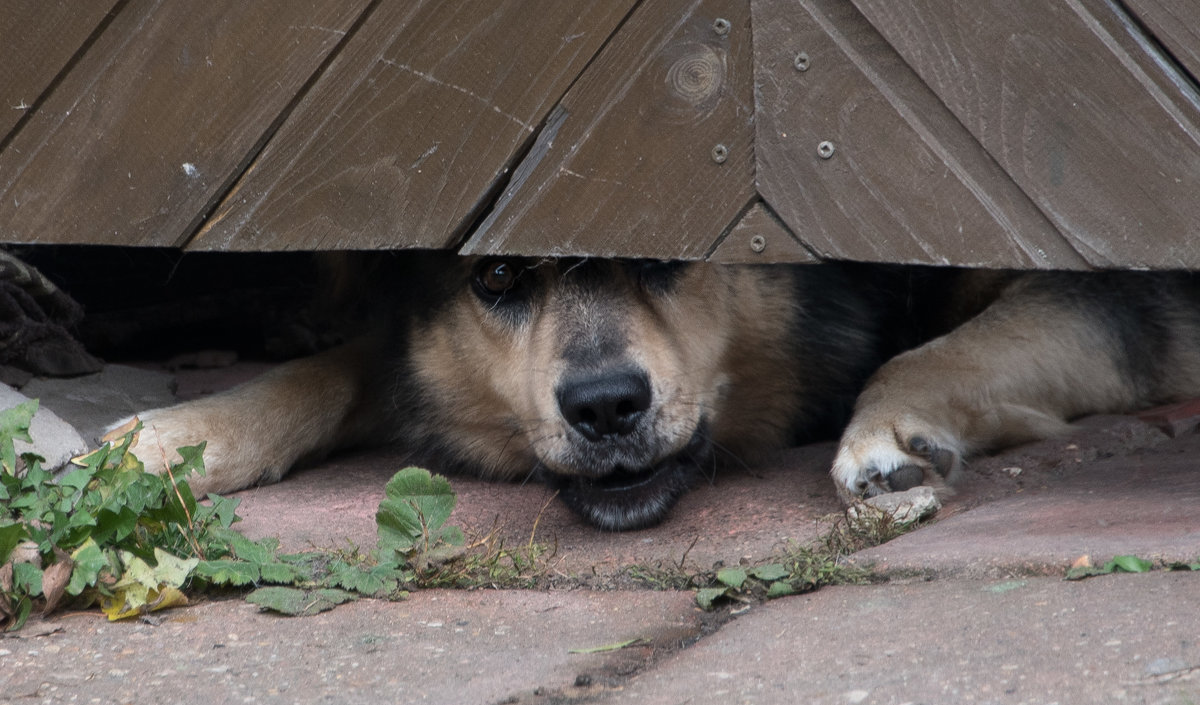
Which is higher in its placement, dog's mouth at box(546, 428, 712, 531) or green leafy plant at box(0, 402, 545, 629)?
green leafy plant at box(0, 402, 545, 629)

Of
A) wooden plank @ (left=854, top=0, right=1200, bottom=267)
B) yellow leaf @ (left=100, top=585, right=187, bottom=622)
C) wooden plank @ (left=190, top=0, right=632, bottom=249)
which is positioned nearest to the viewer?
yellow leaf @ (left=100, top=585, right=187, bottom=622)

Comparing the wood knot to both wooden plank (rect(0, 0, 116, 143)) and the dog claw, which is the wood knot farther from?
wooden plank (rect(0, 0, 116, 143))

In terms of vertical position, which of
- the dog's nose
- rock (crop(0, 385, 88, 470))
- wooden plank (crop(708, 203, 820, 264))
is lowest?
the dog's nose

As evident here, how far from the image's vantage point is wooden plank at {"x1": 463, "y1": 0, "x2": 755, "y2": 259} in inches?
103

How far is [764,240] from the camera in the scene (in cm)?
266

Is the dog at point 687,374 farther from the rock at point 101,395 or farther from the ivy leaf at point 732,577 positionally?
the ivy leaf at point 732,577

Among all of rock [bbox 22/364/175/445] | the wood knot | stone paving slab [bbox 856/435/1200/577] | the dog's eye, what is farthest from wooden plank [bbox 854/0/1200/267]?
rock [bbox 22/364/175/445]

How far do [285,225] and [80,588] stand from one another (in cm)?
95

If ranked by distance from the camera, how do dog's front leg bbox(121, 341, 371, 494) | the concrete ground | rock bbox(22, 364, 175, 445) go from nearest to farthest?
1. the concrete ground
2. dog's front leg bbox(121, 341, 371, 494)
3. rock bbox(22, 364, 175, 445)

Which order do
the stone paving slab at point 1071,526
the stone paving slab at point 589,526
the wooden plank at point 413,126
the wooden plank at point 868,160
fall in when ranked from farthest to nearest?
1. the stone paving slab at point 589,526
2. the wooden plank at point 413,126
3. the wooden plank at point 868,160
4. the stone paving slab at point 1071,526

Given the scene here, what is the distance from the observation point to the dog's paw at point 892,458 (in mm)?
2883

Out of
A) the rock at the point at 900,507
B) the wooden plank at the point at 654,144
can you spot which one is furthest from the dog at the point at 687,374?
the wooden plank at the point at 654,144

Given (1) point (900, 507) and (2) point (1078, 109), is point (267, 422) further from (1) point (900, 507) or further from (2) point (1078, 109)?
(2) point (1078, 109)

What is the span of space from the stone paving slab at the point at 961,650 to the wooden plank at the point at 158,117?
1.60 meters
